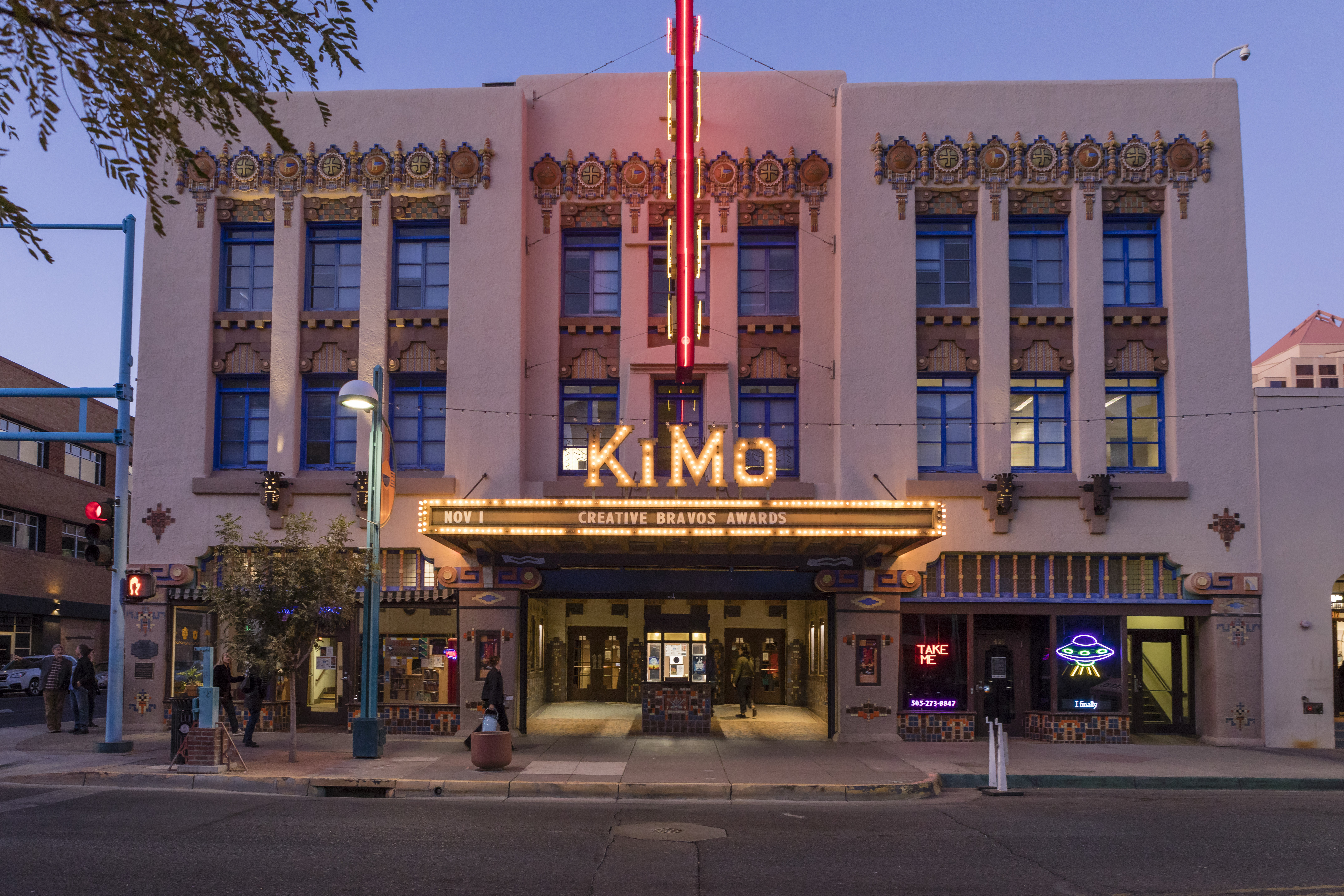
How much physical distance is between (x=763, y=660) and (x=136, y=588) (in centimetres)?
1591

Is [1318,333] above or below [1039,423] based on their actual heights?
above

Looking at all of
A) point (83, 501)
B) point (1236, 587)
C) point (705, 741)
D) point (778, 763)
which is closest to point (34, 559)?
point (83, 501)

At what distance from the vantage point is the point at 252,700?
778 inches

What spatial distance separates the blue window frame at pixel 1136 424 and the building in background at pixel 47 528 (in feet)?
118

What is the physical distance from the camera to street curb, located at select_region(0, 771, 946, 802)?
1606 centimetres

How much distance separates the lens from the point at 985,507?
22594 millimetres

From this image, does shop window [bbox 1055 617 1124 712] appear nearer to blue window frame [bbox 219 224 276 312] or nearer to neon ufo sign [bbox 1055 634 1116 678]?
neon ufo sign [bbox 1055 634 1116 678]

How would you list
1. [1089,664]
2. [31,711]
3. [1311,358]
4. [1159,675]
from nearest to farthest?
[1089,664]
[1159,675]
[31,711]
[1311,358]

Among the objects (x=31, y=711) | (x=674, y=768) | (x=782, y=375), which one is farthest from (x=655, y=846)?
(x=31, y=711)

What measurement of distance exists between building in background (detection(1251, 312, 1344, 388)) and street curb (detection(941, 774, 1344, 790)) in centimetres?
4092

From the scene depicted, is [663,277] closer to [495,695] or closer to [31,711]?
[495,695]

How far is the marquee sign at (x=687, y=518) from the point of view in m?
20.3

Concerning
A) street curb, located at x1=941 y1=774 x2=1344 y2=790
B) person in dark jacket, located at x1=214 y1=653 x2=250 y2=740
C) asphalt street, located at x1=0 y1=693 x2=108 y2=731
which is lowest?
asphalt street, located at x1=0 y1=693 x2=108 y2=731

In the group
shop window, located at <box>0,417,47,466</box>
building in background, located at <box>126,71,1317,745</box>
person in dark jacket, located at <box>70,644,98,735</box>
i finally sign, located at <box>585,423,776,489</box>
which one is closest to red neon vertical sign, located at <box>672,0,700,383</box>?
building in background, located at <box>126,71,1317,745</box>
